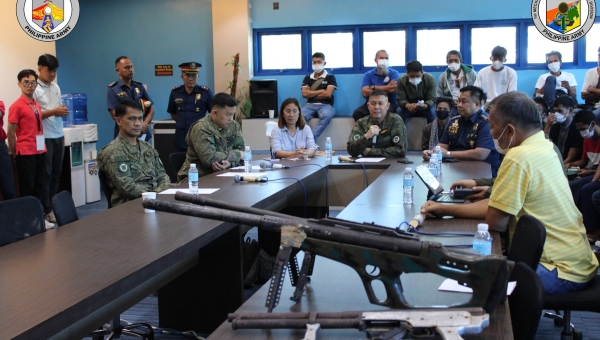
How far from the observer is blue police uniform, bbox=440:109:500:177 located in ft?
17.0

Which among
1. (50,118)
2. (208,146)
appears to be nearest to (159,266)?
(208,146)

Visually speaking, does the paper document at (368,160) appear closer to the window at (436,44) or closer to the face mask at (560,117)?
the face mask at (560,117)

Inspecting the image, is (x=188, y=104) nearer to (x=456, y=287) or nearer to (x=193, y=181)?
(x=193, y=181)

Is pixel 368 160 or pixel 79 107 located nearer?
pixel 368 160

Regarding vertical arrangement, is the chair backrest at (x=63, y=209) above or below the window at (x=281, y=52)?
below

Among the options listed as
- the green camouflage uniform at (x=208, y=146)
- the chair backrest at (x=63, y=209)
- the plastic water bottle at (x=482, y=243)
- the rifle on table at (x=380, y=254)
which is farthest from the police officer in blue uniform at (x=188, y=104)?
the rifle on table at (x=380, y=254)

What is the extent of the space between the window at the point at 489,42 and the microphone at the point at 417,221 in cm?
685

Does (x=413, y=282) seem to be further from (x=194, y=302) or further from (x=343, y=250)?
(x=194, y=302)

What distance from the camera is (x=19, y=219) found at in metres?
2.79

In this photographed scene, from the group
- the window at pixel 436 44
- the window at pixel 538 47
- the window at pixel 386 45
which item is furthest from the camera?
the window at pixel 386 45

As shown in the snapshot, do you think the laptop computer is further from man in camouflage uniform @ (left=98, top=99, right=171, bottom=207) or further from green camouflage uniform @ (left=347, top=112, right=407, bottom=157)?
green camouflage uniform @ (left=347, top=112, right=407, bottom=157)

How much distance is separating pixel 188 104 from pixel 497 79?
4090 mm

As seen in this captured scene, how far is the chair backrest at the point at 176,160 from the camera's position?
17.3 ft

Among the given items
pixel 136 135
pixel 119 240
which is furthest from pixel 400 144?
pixel 119 240
